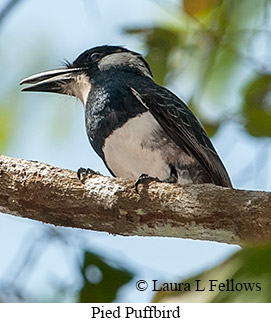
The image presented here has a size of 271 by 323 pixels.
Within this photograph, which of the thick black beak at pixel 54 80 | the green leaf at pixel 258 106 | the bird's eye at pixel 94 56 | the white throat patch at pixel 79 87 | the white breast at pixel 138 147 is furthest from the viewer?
the bird's eye at pixel 94 56

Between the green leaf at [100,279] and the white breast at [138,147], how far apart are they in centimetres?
106

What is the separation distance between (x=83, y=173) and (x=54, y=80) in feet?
4.50

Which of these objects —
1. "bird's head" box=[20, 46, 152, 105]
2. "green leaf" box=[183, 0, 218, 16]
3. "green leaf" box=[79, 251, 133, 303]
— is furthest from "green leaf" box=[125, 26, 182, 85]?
"green leaf" box=[79, 251, 133, 303]

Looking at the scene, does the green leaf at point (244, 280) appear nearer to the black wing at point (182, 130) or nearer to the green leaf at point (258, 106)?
the green leaf at point (258, 106)

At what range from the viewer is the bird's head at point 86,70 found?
3760 millimetres

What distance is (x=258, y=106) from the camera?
265 centimetres

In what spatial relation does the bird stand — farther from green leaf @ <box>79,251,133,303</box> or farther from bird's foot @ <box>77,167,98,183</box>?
green leaf @ <box>79,251,133,303</box>

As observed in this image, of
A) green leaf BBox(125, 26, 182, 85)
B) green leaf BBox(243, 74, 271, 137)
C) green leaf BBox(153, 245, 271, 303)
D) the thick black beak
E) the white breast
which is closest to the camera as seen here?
→ green leaf BBox(153, 245, 271, 303)

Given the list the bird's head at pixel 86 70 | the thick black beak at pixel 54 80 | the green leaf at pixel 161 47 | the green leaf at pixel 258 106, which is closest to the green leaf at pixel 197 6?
the green leaf at pixel 161 47

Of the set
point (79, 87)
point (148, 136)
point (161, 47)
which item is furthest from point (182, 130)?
point (79, 87)

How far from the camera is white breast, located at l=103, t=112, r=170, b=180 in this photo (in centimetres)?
329

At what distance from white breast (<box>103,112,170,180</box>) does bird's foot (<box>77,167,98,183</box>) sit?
22.9 inches

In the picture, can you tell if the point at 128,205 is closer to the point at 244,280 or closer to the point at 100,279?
the point at 100,279
